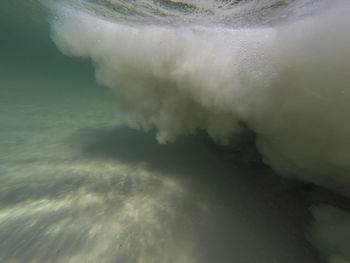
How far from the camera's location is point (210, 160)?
219 inches

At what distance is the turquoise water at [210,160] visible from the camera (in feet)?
9.83

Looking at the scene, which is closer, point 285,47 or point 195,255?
point 195,255

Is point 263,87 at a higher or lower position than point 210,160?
higher

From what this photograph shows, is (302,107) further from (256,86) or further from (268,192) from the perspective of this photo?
(268,192)

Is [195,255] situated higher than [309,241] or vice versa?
[309,241]

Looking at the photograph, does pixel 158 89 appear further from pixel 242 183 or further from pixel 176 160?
pixel 242 183

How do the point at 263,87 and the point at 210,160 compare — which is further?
the point at 210,160

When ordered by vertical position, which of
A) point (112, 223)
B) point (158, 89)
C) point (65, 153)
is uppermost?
point (158, 89)

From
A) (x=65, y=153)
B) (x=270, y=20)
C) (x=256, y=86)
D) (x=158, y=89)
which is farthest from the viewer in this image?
(x=65, y=153)

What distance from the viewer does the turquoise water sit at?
300cm

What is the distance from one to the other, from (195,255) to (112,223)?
5.19 feet

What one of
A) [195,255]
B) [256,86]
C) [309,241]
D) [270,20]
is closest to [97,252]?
Result: [195,255]

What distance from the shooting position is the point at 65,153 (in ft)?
20.2

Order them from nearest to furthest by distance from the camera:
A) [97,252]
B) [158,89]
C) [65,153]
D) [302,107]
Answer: [97,252] < [302,107] < [158,89] < [65,153]
